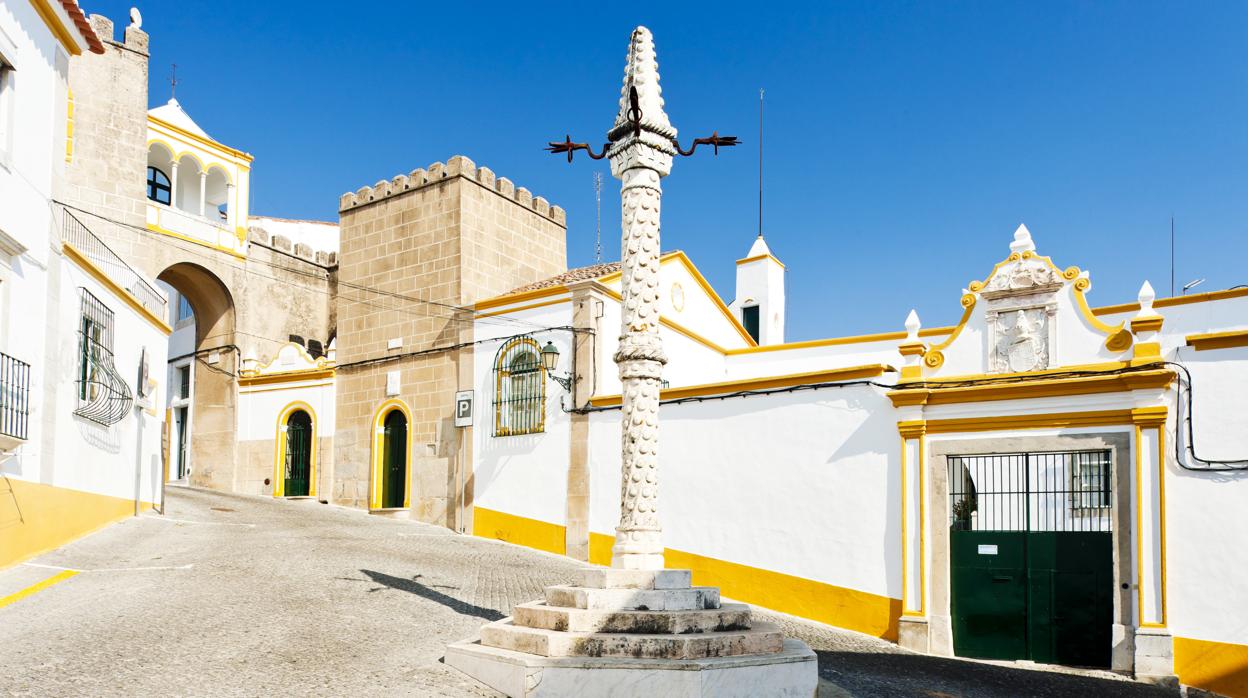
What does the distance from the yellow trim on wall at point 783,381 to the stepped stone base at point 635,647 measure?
17.1ft

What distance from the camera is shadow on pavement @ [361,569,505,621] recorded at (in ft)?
30.2

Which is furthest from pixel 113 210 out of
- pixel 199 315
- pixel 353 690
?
pixel 353 690

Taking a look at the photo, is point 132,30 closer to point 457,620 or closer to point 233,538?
point 233,538

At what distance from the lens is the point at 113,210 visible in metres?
20.7

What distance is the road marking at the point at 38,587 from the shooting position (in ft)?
26.7

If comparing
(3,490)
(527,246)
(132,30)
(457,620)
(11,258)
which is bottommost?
(457,620)

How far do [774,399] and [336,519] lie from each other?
795 cm

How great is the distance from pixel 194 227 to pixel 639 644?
1943 cm

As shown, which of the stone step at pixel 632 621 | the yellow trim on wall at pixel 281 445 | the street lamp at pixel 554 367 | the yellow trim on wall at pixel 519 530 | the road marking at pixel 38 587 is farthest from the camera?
the yellow trim on wall at pixel 281 445

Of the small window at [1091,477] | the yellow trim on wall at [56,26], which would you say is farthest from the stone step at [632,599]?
the yellow trim on wall at [56,26]

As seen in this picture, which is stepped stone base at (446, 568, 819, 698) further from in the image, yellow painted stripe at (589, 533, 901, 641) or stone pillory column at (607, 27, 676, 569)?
yellow painted stripe at (589, 533, 901, 641)

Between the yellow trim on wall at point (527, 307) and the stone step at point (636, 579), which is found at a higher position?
the yellow trim on wall at point (527, 307)

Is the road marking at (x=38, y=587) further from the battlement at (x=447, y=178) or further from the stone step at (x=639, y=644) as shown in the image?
the battlement at (x=447, y=178)

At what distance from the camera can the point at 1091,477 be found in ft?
36.4
